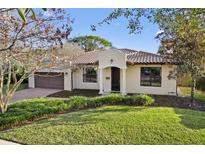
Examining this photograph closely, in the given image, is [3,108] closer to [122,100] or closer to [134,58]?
[122,100]

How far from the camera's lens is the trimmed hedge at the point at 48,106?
8.49 metres

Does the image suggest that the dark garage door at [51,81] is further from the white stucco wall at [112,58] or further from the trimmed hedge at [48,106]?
the trimmed hedge at [48,106]

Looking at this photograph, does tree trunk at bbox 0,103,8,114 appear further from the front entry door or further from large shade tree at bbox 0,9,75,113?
the front entry door

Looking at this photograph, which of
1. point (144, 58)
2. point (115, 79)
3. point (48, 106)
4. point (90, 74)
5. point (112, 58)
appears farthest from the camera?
point (90, 74)

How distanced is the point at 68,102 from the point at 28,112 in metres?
2.39

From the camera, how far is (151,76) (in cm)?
1812

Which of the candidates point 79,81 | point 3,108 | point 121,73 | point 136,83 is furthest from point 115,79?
point 3,108

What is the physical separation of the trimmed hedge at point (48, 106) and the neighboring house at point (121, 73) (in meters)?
5.93

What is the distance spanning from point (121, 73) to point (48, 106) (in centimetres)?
905

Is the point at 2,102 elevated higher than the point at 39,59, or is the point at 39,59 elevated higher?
the point at 39,59

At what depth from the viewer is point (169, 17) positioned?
6609mm

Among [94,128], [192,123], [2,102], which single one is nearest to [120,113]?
[94,128]

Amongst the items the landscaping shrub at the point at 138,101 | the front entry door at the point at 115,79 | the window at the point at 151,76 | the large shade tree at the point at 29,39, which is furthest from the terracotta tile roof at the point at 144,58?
the large shade tree at the point at 29,39
